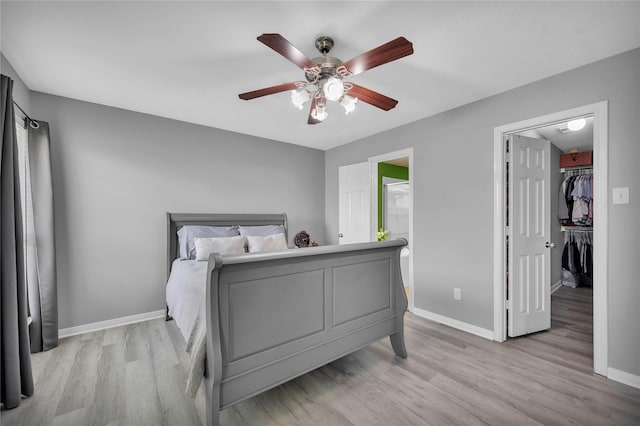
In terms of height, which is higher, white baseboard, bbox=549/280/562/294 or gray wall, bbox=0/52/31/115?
gray wall, bbox=0/52/31/115

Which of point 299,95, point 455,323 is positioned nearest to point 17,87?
point 299,95

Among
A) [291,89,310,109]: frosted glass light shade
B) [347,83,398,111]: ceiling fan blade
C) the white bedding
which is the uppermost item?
[347,83,398,111]: ceiling fan blade

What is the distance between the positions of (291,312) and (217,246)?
1.76 meters

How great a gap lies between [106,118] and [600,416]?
4859 millimetres

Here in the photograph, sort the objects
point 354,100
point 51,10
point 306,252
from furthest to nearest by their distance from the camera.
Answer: point 354,100, point 306,252, point 51,10

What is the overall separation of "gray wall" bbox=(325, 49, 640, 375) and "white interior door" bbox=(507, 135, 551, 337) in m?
0.22

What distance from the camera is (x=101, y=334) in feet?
9.52

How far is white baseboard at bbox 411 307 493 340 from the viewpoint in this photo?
2859 mm

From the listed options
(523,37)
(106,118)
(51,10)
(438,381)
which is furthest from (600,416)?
(106,118)

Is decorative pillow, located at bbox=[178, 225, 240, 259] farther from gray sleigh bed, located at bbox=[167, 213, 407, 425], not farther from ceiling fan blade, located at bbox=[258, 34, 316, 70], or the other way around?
ceiling fan blade, located at bbox=[258, 34, 316, 70]

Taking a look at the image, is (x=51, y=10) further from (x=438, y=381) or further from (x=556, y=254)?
(x=556, y=254)

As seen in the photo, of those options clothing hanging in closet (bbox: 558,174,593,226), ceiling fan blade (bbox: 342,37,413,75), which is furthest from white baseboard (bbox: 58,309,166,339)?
clothing hanging in closet (bbox: 558,174,593,226)

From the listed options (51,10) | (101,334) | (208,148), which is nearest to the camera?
(51,10)

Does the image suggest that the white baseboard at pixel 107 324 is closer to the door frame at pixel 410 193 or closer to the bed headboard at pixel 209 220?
the bed headboard at pixel 209 220
